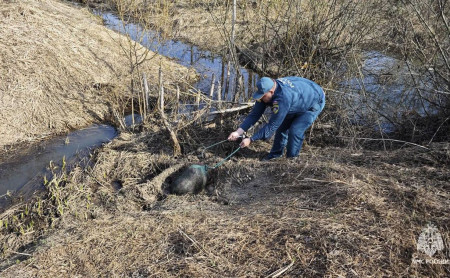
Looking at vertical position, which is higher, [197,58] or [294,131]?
[197,58]

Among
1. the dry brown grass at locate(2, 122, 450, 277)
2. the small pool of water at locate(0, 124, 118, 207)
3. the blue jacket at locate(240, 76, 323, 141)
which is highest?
the blue jacket at locate(240, 76, 323, 141)

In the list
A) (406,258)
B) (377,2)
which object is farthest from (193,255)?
(377,2)

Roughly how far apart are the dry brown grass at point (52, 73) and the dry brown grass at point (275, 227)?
9.63ft

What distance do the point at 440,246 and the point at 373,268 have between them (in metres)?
0.60

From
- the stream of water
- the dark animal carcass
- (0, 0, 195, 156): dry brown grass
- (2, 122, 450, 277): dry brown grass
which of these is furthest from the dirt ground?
(0, 0, 195, 156): dry brown grass

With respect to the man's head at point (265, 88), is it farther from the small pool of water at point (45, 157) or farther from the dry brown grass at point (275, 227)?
the small pool of water at point (45, 157)

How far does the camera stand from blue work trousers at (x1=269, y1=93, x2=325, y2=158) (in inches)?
192

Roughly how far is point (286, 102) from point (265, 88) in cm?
36

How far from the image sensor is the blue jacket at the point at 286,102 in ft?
14.3

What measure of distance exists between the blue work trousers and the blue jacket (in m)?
0.08

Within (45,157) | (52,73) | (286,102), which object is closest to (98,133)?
(45,157)

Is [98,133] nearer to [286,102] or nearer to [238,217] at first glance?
[286,102]

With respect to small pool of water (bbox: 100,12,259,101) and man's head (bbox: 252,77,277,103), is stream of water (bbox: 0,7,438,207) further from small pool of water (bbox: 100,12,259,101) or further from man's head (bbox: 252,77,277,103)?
man's head (bbox: 252,77,277,103)

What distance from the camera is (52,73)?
7.30 meters
